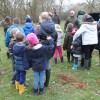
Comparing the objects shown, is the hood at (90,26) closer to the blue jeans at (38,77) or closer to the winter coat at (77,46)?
the winter coat at (77,46)

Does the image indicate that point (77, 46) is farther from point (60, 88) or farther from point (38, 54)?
point (38, 54)

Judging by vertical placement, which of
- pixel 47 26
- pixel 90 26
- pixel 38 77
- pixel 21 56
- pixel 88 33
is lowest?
pixel 38 77

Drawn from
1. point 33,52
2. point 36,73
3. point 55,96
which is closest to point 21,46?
point 33,52

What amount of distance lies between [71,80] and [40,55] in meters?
1.88

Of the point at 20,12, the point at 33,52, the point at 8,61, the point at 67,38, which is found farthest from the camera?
the point at 20,12

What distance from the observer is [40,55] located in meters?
5.95

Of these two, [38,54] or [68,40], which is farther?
[68,40]

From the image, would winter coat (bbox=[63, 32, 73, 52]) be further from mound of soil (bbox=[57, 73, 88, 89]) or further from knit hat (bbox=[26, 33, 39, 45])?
knit hat (bbox=[26, 33, 39, 45])

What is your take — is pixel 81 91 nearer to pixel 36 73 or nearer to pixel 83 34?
pixel 36 73

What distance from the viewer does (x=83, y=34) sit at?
25.8ft

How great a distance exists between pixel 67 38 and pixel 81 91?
2540mm

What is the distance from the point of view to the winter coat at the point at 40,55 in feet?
19.4

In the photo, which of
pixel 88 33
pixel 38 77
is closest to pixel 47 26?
pixel 38 77

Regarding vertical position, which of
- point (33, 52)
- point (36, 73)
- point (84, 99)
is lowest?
point (84, 99)
